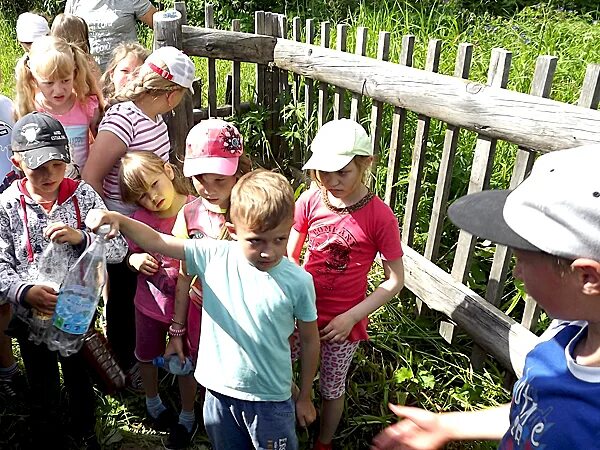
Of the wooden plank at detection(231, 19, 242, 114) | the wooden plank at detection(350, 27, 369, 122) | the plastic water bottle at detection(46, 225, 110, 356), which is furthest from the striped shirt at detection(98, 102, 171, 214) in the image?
the wooden plank at detection(231, 19, 242, 114)

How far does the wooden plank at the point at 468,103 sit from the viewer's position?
251 centimetres

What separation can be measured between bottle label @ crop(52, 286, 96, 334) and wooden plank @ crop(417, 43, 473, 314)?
2.03 metres

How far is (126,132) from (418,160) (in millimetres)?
1710

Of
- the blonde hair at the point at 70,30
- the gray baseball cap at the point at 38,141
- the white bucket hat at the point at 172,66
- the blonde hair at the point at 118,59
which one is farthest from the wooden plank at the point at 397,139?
the blonde hair at the point at 70,30

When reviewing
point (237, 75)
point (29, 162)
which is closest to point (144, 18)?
point (237, 75)

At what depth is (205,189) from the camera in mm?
2391

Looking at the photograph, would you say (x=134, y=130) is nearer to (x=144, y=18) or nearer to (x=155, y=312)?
(x=155, y=312)

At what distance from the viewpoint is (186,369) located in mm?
2580

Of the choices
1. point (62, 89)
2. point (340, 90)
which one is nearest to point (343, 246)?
point (62, 89)

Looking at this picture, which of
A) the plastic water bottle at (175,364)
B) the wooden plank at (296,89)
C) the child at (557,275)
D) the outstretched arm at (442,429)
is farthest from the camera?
the wooden plank at (296,89)

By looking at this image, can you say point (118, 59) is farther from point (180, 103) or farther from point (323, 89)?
point (323, 89)

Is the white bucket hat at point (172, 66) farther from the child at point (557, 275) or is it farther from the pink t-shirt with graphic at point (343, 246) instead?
the child at point (557, 275)

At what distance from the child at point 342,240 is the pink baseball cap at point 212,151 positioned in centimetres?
32

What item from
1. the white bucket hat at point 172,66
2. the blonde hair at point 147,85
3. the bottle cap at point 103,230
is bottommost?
the bottle cap at point 103,230
